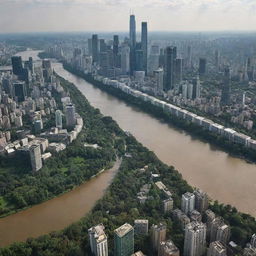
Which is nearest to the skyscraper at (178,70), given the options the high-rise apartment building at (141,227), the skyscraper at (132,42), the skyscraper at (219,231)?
the skyscraper at (132,42)

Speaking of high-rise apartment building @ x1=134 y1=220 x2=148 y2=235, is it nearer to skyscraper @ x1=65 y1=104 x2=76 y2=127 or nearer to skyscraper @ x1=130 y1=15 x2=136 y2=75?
skyscraper @ x1=65 y1=104 x2=76 y2=127

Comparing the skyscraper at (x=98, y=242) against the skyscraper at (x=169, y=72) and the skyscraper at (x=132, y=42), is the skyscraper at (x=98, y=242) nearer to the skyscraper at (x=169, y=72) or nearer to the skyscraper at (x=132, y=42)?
the skyscraper at (x=169, y=72)

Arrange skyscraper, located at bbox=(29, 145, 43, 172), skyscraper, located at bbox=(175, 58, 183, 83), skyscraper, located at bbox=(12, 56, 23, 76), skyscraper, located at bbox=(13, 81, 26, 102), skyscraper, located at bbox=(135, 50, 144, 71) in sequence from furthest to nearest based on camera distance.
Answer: skyscraper, located at bbox=(135, 50, 144, 71), skyscraper, located at bbox=(12, 56, 23, 76), skyscraper, located at bbox=(175, 58, 183, 83), skyscraper, located at bbox=(13, 81, 26, 102), skyscraper, located at bbox=(29, 145, 43, 172)

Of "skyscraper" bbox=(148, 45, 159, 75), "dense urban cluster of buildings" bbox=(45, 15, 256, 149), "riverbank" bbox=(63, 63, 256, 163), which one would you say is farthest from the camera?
"skyscraper" bbox=(148, 45, 159, 75)

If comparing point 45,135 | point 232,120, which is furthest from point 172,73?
point 45,135

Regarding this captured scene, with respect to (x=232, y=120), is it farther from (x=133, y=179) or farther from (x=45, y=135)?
(x=45, y=135)

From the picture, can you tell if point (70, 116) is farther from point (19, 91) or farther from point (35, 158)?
point (19, 91)

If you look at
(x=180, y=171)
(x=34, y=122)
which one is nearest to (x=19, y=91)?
(x=34, y=122)

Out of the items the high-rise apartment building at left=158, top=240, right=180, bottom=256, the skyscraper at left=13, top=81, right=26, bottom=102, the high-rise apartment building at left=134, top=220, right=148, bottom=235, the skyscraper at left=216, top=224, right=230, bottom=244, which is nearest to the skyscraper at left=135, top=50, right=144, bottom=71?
the skyscraper at left=13, top=81, right=26, bottom=102

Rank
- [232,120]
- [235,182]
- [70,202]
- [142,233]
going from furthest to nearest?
[232,120] → [235,182] → [70,202] → [142,233]
